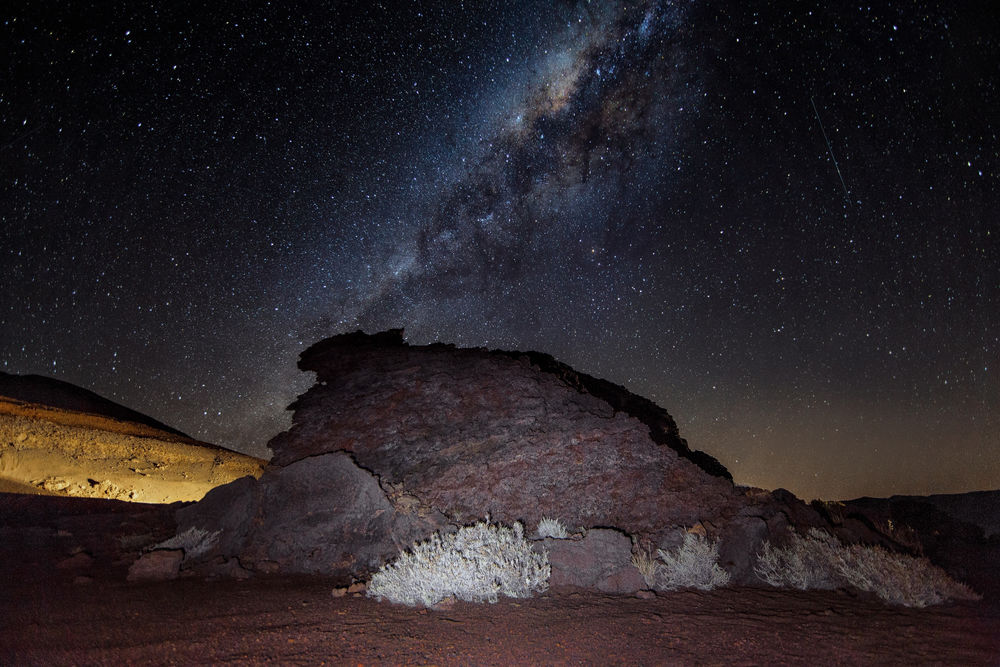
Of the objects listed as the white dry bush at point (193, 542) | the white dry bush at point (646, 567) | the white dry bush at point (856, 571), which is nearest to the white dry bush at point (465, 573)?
the white dry bush at point (646, 567)

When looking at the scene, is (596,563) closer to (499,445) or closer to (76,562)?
(499,445)

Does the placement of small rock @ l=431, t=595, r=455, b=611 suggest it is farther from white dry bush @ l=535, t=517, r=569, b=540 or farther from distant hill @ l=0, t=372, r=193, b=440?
distant hill @ l=0, t=372, r=193, b=440

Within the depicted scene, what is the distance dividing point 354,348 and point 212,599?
7.38m

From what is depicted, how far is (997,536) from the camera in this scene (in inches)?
422

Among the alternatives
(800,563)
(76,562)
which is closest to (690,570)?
(800,563)

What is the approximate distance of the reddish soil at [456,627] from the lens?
4.00m

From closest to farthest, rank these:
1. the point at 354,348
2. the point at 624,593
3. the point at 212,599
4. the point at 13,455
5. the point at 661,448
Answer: the point at 212,599 → the point at 624,593 → the point at 661,448 → the point at 354,348 → the point at 13,455

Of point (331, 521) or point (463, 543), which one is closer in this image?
point (463, 543)

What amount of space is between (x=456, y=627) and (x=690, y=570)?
346 cm

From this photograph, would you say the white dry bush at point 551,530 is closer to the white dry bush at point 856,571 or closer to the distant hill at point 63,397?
the white dry bush at point 856,571

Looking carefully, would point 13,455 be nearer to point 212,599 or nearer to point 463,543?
point 212,599

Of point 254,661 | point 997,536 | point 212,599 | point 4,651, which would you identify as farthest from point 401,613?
point 997,536

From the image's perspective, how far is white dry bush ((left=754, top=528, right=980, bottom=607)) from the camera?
582 centimetres

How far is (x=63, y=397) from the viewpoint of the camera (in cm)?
3225
